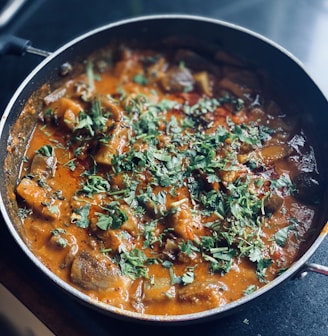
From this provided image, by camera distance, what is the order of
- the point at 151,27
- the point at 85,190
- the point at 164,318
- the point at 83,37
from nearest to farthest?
the point at 164,318, the point at 85,190, the point at 83,37, the point at 151,27

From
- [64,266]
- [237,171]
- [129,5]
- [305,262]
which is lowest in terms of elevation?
[64,266]

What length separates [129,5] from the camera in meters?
3.30

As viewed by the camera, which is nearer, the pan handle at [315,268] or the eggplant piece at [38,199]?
the pan handle at [315,268]

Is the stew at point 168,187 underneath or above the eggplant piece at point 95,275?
above

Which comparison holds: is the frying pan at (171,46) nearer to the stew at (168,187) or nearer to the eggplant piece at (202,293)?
the stew at (168,187)

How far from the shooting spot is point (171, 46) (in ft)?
9.58

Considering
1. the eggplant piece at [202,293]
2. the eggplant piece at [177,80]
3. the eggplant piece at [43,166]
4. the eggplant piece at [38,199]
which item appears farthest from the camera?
the eggplant piece at [177,80]

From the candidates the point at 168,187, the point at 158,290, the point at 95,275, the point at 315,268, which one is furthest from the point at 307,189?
the point at 95,275

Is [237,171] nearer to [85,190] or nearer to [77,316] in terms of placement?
[85,190]

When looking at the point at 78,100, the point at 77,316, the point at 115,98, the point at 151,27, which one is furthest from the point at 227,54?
the point at 77,316

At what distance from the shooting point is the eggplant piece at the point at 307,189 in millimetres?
2365

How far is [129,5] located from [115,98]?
861 mm

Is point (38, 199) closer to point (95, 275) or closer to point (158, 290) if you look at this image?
point (95, 275)

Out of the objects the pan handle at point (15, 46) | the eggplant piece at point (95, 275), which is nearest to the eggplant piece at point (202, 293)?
the eggplant piece at point (95, 275)
